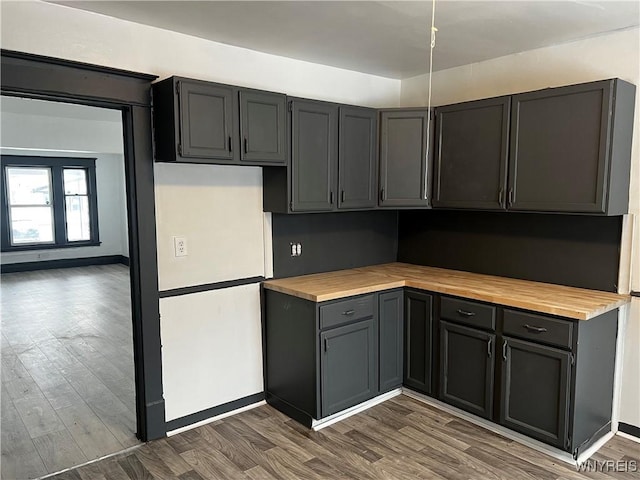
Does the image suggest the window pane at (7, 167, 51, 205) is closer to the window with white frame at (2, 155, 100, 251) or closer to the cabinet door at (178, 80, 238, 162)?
the window with white frame at (2, 155, 100, 251)

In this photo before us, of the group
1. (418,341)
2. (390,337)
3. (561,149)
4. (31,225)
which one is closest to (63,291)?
(31,225)

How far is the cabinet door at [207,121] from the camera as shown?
2.68 m

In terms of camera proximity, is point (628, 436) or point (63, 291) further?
point (63, 291)

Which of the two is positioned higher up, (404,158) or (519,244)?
(404,158)

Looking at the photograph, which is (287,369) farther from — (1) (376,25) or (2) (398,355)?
(1) (376,25)

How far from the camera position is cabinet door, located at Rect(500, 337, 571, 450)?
2.69 m

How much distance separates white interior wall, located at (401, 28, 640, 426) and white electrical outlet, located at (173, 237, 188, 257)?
2542 mm

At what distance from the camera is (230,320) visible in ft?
10.9

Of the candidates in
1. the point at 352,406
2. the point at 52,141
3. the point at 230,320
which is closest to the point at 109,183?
the point at 52,141

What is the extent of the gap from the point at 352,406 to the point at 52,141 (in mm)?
6263

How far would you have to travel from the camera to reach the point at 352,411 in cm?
335

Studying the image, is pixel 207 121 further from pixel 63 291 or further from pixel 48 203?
pixel 48 203

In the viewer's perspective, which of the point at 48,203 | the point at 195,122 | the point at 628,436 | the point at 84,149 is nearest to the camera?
the point at 195,122

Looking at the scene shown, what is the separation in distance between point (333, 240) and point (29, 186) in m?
8.03
